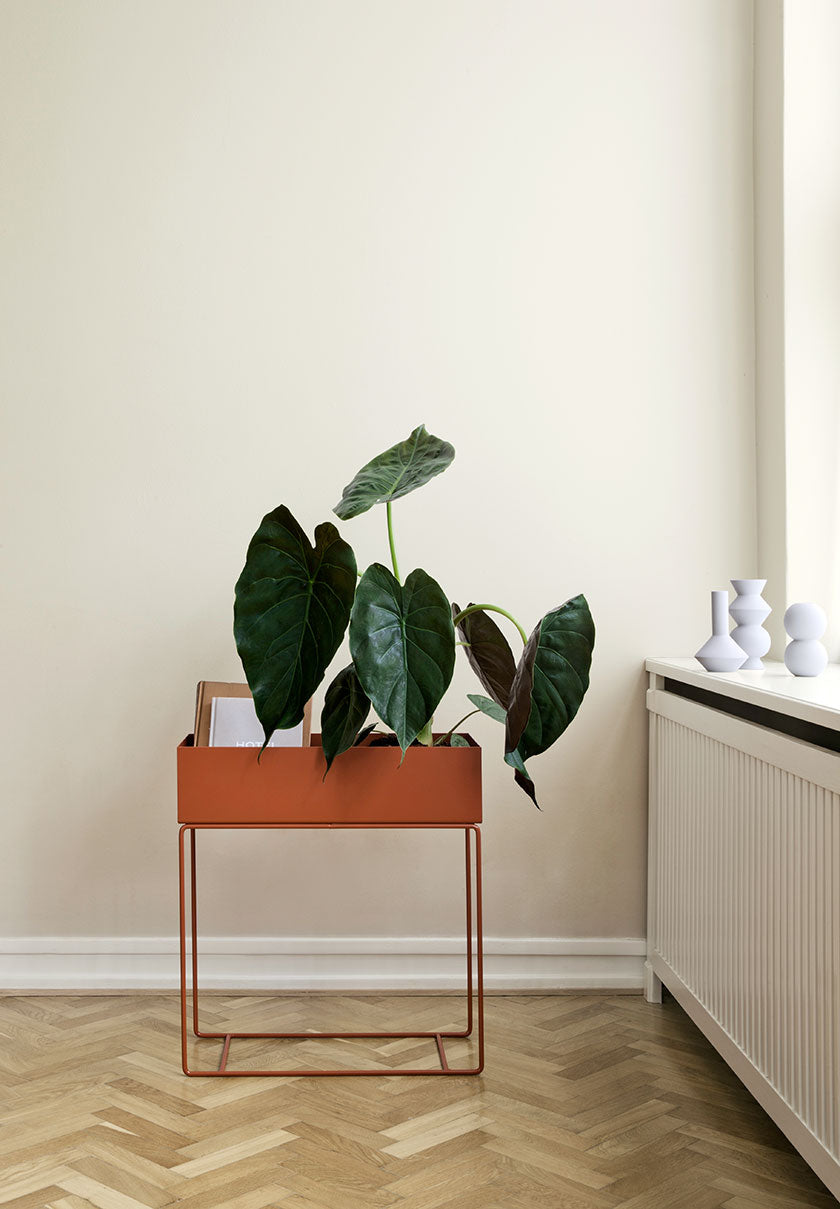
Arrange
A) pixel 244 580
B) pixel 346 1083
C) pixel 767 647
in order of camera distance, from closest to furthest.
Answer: pixel 244 580, pixel 346 1083, pixel 767 647

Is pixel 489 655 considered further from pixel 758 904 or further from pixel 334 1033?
pixel 334 1033

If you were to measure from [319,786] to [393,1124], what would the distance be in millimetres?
570

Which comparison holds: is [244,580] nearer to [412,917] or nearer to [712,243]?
[412,917]

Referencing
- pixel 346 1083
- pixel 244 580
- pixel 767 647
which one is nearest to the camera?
pixel 244 580

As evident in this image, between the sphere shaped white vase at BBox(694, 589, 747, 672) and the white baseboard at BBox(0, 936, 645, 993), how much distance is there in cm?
76

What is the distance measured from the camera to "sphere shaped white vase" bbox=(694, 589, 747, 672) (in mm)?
1978

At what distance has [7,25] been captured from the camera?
2.32 m

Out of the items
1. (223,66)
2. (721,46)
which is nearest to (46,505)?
(223,66)

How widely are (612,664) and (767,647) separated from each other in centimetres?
41

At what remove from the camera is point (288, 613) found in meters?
1.76

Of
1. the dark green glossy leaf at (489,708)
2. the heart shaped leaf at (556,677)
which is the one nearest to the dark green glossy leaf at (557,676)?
the heart shaped leaf at (556,677)

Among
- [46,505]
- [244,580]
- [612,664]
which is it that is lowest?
[612,664]

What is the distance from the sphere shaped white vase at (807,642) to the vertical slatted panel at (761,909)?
20 cm

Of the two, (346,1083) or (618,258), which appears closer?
(346,1083)
